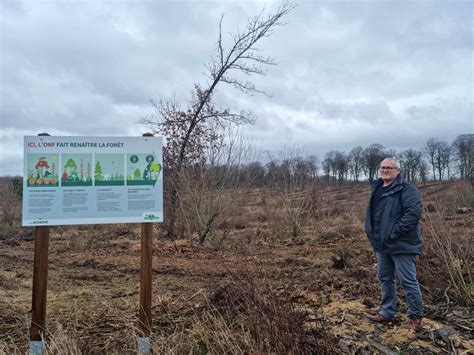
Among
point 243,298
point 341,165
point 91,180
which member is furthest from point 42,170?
point 341,165

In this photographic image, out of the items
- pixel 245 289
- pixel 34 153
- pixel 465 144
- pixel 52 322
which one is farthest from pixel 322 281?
pixel 465 144

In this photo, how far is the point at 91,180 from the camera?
4.28m

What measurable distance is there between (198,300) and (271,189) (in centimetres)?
922

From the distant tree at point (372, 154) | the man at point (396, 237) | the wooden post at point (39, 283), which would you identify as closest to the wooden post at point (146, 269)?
the wooden post at point (39, 283)

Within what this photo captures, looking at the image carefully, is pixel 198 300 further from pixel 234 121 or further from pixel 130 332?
pixel 234 121

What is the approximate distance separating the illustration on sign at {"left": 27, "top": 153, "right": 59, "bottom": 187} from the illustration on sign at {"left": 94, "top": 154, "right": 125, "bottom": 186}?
423 millimetres

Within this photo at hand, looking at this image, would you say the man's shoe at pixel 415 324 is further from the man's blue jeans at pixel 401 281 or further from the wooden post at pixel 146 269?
the wooden post at pixel 146 269

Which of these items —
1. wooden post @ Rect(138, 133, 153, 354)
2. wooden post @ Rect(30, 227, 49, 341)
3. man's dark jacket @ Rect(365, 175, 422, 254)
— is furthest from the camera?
man's dark jacket @ Rect(365, 175, 422, 254)

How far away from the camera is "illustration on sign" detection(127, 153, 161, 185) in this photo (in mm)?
4395

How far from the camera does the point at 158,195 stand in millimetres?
4438

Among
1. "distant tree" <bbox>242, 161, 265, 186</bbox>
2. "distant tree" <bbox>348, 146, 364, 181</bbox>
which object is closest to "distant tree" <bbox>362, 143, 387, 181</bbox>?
"distant tree" <bbox>348, 146, 364, 181</bbox>

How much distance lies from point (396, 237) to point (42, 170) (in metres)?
4.03

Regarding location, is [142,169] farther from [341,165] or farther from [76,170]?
[341,165]

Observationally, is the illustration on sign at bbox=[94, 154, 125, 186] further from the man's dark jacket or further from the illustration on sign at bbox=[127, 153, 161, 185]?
the man's dark jacket
